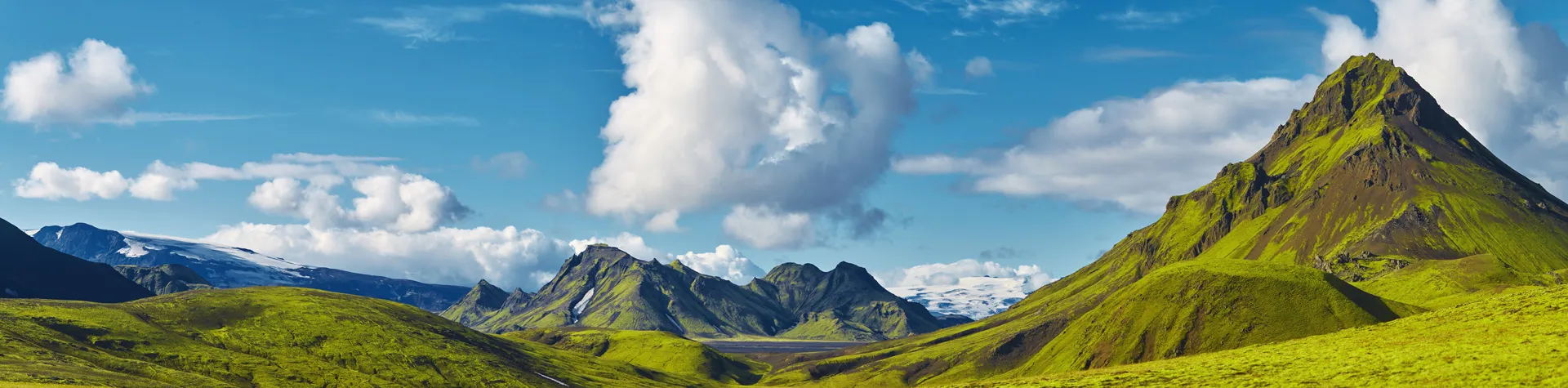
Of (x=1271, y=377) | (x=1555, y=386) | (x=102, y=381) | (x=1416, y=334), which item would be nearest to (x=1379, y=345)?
(x=1416, y=334)

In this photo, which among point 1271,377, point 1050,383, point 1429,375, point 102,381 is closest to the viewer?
point 1429,375

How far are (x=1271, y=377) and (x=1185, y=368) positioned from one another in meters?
26.4

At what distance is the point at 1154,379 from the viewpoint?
15975cm

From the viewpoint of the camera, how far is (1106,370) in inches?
7249

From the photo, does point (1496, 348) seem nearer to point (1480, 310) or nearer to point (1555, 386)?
point (1555, 386)

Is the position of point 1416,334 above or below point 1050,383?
above

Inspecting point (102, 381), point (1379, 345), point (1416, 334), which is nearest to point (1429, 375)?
point (1379, 345)

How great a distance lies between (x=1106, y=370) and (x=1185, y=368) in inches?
705

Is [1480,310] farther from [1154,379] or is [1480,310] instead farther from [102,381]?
[102,381]

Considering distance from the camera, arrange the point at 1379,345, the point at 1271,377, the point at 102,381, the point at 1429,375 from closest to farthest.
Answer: the point at 1429,375 → the point at 1271,377 → the point at 1379,345 → the point at 102,381

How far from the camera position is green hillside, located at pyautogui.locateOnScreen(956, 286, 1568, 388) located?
117875 mm

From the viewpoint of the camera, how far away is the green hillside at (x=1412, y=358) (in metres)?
118

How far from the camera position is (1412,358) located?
133 m

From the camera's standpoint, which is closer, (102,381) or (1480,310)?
(1480,310)
